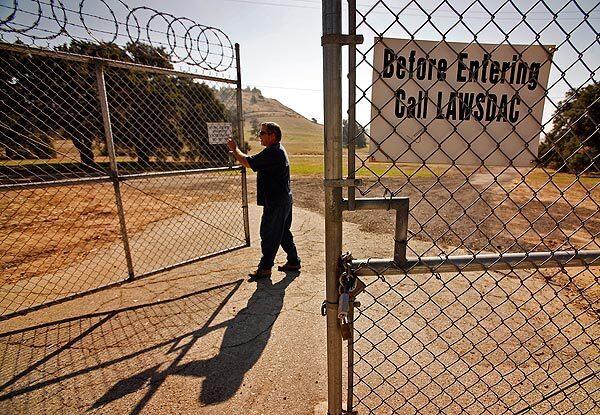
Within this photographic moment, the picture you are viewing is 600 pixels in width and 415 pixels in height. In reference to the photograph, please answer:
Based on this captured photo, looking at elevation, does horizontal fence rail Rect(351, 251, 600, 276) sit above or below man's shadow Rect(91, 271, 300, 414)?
above

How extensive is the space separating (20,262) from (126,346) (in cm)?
376

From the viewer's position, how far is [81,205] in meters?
9.88

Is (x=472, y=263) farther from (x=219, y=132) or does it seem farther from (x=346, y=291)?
(x=219, y=132)

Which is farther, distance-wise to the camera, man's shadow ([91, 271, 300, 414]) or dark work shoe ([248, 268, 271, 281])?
dark work shoe ([248, 268, 271, 281])

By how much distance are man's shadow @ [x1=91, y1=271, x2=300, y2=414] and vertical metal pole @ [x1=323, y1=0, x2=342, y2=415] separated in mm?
1396

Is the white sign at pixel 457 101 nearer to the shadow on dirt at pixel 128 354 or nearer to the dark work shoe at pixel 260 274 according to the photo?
the shadow on dirt at pixel 128 354

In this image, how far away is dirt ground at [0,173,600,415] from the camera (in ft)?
7.53

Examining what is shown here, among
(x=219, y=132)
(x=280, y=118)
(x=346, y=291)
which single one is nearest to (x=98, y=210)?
(x=219, y=132)

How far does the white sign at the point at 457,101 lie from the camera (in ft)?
3.96

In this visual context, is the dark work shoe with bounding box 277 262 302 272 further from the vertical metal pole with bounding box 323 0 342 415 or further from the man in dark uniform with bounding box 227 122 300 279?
the vertical metal pole with bounding box 323 0 342 415

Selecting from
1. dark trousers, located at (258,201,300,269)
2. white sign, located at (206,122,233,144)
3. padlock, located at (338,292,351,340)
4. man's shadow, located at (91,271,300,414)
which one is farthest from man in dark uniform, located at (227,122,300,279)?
padlock, located at (338,292,351,340)

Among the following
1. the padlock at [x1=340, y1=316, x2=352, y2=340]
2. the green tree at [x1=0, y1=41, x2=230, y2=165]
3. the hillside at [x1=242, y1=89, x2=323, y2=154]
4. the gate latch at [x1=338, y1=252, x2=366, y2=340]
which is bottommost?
the padlock at [x1=340, y1=316, x2=352, y2=340]

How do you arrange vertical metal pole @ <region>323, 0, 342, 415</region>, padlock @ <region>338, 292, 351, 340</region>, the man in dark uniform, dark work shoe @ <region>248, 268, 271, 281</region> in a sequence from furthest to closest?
dark work shoe @ <region>248, 268, 271, 281</region>, the man in dark uniform, padlock @ <region>338, 292, 351, 340</region>, vertical metal pole @ <region>323, 0, 342, 415</region>

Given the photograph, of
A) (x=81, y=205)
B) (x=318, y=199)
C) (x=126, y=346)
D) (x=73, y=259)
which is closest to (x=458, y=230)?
(x=318, y=199)
